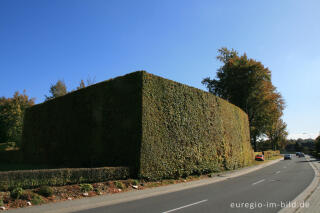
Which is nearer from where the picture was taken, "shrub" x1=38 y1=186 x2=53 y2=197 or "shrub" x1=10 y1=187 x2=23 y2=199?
"shrub" x1=10 y1=187 x2=23 y2=199

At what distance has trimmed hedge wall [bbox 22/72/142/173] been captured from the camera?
13766 mm

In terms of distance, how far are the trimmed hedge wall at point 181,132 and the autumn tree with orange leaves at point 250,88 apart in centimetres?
2008

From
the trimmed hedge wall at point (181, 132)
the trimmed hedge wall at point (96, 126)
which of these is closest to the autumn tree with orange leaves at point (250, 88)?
the trimmed hedge wall at point (181, 132)

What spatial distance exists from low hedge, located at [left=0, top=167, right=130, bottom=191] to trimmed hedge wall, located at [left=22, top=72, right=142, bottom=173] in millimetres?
1687

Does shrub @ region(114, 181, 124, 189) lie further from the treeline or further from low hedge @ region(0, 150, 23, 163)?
the treeline

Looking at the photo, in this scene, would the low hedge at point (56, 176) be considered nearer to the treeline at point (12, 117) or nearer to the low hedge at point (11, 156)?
the low hedge at point (11, 156)

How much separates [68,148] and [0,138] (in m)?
34.1

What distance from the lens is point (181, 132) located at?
16.3 meters

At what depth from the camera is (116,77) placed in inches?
615

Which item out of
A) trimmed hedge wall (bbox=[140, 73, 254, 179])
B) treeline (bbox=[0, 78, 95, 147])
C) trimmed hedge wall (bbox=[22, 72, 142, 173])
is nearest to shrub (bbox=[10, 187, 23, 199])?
trimmed hedge wall (bbox=[22, 72, 142, 173])

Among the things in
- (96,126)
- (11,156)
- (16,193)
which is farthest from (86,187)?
(11,156)

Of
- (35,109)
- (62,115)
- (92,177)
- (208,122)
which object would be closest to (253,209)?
(92,177)

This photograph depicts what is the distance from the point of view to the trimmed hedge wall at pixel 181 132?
13867mm

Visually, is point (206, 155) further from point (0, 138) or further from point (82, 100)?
point (0, 138)
